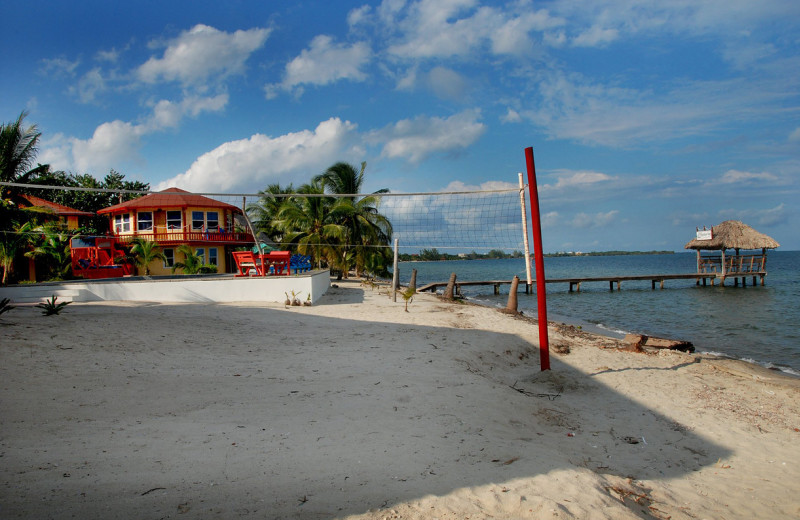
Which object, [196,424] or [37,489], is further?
[196,424]

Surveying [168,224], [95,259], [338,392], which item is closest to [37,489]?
[338,392]

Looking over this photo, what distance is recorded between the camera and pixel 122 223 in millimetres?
21656

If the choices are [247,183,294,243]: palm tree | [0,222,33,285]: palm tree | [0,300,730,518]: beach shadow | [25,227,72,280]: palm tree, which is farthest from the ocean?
[0,222,33,285]: palm tree

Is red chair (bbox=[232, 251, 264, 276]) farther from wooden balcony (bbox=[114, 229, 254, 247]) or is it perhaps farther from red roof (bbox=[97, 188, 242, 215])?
red roof (bbox=[97, 188, 242, 215])

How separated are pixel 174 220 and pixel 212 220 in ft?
5.31

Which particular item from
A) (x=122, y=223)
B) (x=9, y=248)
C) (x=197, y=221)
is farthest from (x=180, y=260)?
(x=9, y=248)

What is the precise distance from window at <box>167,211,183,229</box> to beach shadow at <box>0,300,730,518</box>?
14771mm

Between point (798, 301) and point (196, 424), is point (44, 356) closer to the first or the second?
point (196, 424)

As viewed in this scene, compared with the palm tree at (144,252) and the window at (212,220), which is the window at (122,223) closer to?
the palm tree at (144,252)

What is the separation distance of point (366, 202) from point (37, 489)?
816 inches

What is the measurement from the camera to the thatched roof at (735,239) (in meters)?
31.0

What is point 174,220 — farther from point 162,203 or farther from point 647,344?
point 647,344

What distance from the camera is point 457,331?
9023mm

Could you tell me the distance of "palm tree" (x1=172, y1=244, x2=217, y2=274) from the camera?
1916cm
